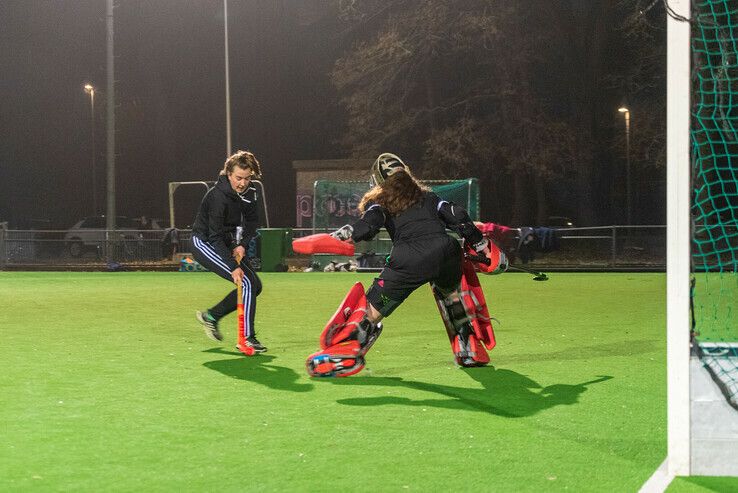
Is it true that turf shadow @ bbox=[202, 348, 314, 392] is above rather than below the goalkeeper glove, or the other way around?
below

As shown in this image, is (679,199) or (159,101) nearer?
(679,199)

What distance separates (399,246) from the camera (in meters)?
7.55

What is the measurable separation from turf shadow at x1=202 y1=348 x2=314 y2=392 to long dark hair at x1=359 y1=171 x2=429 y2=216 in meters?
1.48

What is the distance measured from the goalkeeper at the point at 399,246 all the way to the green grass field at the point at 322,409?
0.34 m

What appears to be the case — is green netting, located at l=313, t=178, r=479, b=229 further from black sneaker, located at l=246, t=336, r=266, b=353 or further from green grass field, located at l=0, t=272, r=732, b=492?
black sneaker, located at l=246, t=336, r=266, b=353

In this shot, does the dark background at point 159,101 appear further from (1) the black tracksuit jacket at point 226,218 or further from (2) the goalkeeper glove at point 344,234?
(2) the goalkeeper glove at point 344,234

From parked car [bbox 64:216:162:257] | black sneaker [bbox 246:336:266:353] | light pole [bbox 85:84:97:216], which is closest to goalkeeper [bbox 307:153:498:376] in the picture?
black sneaker [bbox 246:336:266:353]

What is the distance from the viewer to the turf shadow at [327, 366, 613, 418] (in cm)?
653

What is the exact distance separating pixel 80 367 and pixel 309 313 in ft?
17.9

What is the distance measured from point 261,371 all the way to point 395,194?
1.96 metres

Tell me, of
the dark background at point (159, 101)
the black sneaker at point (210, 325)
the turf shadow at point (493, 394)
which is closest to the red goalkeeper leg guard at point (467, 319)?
the turf shadow at point (493, 394)

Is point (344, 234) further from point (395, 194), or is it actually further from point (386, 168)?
point (386, 168)

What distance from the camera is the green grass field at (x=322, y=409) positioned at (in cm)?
473

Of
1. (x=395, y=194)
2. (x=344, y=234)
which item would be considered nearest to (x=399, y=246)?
(x=395, y=194)
